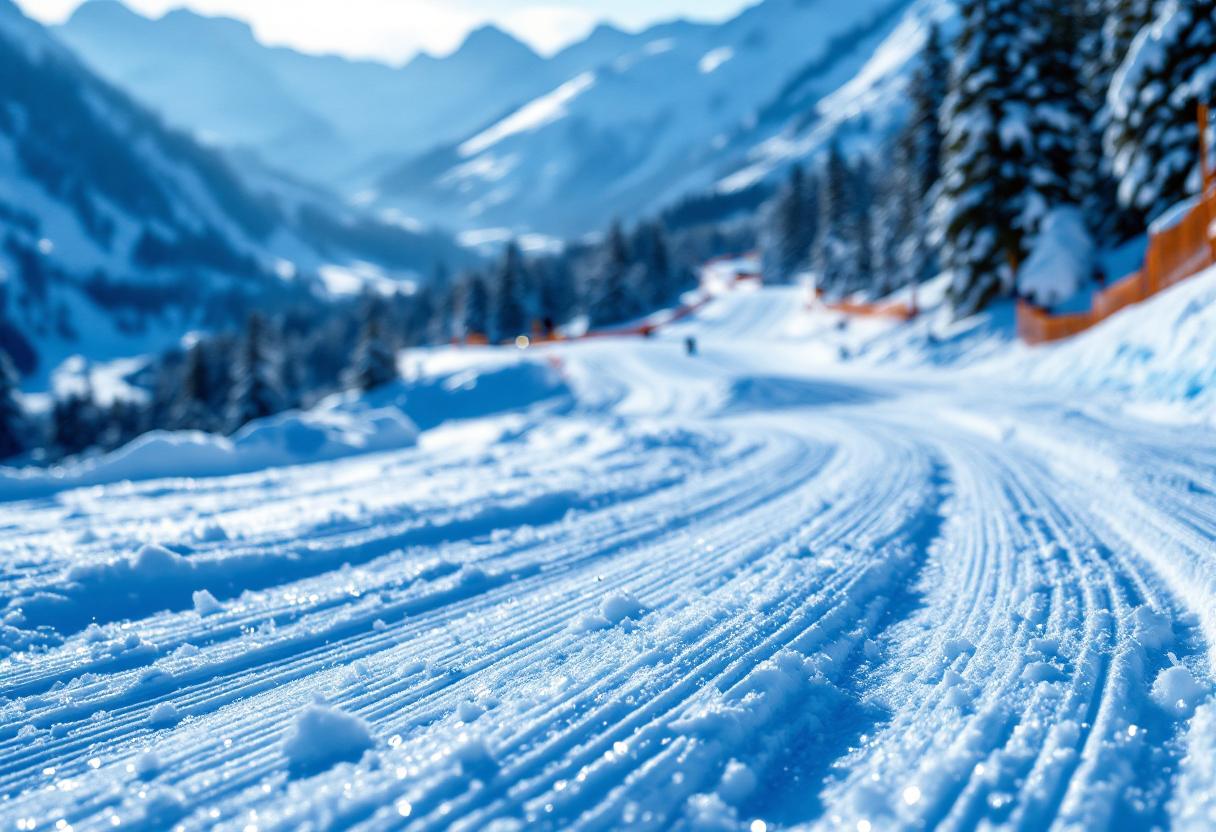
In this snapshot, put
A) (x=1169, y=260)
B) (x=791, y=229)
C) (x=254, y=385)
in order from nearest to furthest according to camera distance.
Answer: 1. (x=1169, y=260)
2. (x=254, y=385)
3. (x=791, y=229)

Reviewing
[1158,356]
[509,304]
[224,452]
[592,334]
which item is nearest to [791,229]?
[509,304]

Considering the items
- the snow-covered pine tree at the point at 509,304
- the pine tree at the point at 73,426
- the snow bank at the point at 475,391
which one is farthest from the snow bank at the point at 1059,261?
the pine tree at the point at 73,426

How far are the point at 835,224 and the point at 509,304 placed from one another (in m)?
24.8

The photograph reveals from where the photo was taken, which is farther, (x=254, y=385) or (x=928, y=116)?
(x=254, y=385)

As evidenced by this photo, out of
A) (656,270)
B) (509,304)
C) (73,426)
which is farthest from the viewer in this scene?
(656,270)

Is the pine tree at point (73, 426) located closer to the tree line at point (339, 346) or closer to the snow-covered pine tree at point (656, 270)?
the tree line at point (339, 346)

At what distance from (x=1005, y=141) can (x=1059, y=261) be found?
400 cm

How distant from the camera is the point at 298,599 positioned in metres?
4.25

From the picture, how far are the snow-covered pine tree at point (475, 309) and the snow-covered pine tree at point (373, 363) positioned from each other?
21384 millimetres

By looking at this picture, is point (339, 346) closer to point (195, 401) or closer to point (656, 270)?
point (656, 270)

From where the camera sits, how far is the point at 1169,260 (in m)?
13.3

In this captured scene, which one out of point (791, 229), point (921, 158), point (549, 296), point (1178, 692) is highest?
point (791, 229)

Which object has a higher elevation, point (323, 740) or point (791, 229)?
point (791, 229)

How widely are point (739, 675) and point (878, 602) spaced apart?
1.30 m
